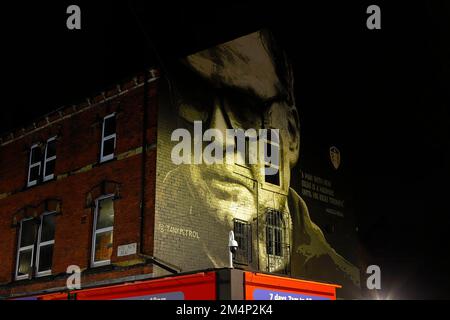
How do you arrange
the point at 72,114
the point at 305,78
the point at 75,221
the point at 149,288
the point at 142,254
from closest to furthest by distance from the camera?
1. the point at 149,288
2. the point at 142,254
3. the point at 75,221
4. the point at 72,114
5. the point at 305,78

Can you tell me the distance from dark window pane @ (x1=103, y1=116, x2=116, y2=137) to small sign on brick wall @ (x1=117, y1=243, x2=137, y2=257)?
3.58 metres

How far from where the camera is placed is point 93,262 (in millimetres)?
13797

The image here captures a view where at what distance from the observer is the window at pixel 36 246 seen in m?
15.4

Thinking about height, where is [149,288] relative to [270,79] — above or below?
below

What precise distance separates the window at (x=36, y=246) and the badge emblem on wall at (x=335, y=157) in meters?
10.5

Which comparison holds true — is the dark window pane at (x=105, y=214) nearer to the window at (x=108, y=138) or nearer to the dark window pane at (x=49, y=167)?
the window at (x=108, y=138)

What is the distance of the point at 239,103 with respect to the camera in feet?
51.8

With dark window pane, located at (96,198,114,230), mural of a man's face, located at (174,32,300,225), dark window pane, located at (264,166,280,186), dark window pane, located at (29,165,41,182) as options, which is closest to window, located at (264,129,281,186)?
dark window pane, located at (264,166,280,186)

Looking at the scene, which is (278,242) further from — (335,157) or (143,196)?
(335,157)

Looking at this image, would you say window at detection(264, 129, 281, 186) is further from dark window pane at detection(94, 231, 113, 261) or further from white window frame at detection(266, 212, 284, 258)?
dark window pane at detection(94, 231, 113, 261)

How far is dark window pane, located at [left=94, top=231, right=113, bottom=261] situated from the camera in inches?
535
